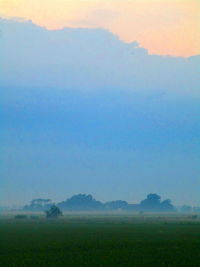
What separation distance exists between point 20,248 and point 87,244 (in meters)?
5.25

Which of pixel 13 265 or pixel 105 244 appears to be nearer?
pixel 13 265

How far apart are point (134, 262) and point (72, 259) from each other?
354 centimetres

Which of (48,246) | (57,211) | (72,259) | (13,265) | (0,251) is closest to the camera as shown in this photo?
(13,265)

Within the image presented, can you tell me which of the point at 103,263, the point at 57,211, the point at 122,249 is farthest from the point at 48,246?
the point at 57,211

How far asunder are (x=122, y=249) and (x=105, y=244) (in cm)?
420

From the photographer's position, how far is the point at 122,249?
33.5 meters

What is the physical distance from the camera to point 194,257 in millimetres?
28672

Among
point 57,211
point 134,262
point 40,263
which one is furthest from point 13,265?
point 57,211

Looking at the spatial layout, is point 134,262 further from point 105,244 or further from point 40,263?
point 105,244

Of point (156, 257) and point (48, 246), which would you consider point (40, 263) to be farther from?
point (48, 246)

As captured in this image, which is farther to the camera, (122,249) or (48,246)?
(48,246)

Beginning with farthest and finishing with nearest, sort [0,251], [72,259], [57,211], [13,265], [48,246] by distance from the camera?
[57,211] → [48,246] → [0,251] → [72,259] → [13,265]

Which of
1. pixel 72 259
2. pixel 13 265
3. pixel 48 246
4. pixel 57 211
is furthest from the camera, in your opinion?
pixel 57 211

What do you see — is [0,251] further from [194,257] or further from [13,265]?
[194,257]
